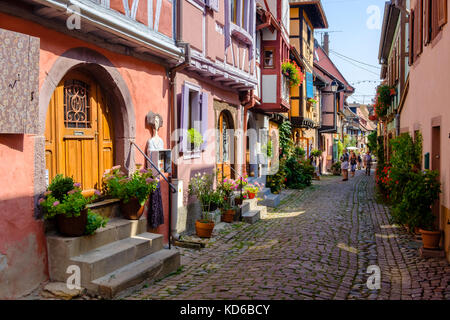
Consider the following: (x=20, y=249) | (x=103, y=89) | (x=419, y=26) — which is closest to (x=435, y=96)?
(x=419, y=26)

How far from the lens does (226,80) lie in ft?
33.3

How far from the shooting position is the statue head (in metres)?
6.89

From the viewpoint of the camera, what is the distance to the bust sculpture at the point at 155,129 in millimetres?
6895

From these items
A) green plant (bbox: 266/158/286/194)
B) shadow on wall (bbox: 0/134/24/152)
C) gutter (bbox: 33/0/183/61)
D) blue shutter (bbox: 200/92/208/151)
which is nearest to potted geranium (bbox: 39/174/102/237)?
shadow on wall (bbox: 0/134/24/152)

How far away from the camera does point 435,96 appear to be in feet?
24.4

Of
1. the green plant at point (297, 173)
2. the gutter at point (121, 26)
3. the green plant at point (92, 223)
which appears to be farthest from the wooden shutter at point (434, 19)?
the green plant at point (297, 173)

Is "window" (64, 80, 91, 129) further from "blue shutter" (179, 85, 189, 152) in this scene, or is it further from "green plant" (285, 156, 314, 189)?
"green plant" (285, 156, 314, 189)

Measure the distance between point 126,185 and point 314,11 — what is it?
67.3ft

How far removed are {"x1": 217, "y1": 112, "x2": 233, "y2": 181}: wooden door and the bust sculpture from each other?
3.51 meters

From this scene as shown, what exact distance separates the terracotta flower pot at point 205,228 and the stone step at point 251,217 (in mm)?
1973

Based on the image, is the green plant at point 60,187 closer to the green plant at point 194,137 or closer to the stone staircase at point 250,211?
the green plant at point 194,137
